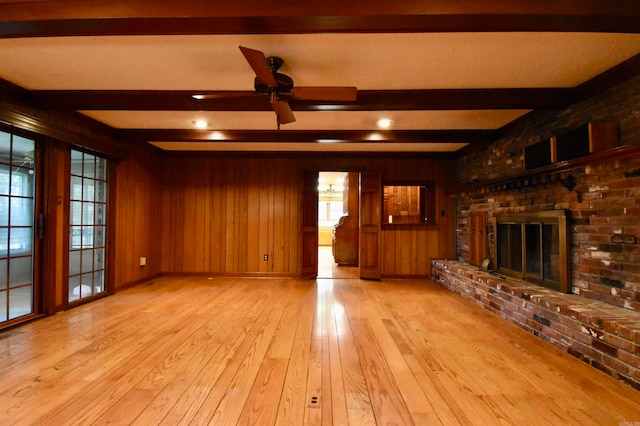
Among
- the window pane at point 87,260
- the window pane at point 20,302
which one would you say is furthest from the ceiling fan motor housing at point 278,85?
the window pane at point 87,260

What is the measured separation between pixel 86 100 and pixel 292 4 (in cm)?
257

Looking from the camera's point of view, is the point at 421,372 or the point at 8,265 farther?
the point at 8,265

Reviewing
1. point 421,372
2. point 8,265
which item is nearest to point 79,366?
point 8,265

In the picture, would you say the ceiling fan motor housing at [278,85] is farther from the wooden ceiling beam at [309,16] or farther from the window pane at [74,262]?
the window pane at [74,262]

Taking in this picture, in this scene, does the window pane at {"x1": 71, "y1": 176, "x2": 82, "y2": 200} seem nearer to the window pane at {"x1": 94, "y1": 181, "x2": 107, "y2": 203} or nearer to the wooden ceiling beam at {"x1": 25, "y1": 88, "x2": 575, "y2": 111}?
the window pane at {"x1": 94, "y1": 181, "x2": 107, "y2": 203}

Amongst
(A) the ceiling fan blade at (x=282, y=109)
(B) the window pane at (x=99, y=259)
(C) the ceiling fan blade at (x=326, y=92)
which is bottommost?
(B) the window pane at (x=99, y=259)

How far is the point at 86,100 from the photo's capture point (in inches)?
121

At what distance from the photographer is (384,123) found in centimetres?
398

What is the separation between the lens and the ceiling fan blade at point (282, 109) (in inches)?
97.7

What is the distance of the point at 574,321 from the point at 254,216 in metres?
4.64

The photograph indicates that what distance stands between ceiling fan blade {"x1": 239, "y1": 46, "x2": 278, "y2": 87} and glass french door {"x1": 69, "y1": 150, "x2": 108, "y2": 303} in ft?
10.6

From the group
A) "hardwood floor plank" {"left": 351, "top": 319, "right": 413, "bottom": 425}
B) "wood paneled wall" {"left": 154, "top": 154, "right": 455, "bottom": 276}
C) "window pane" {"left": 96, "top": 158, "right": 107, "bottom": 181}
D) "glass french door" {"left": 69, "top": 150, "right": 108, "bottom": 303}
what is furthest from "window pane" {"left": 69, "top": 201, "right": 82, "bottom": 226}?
"hardwood floor plank" {"left": 351, "top": 319, "right": 413, "bottom": 425}

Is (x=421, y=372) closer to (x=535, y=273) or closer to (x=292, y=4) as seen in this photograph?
(x=535, y=273)

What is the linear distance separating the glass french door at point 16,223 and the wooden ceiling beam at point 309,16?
1735mm
